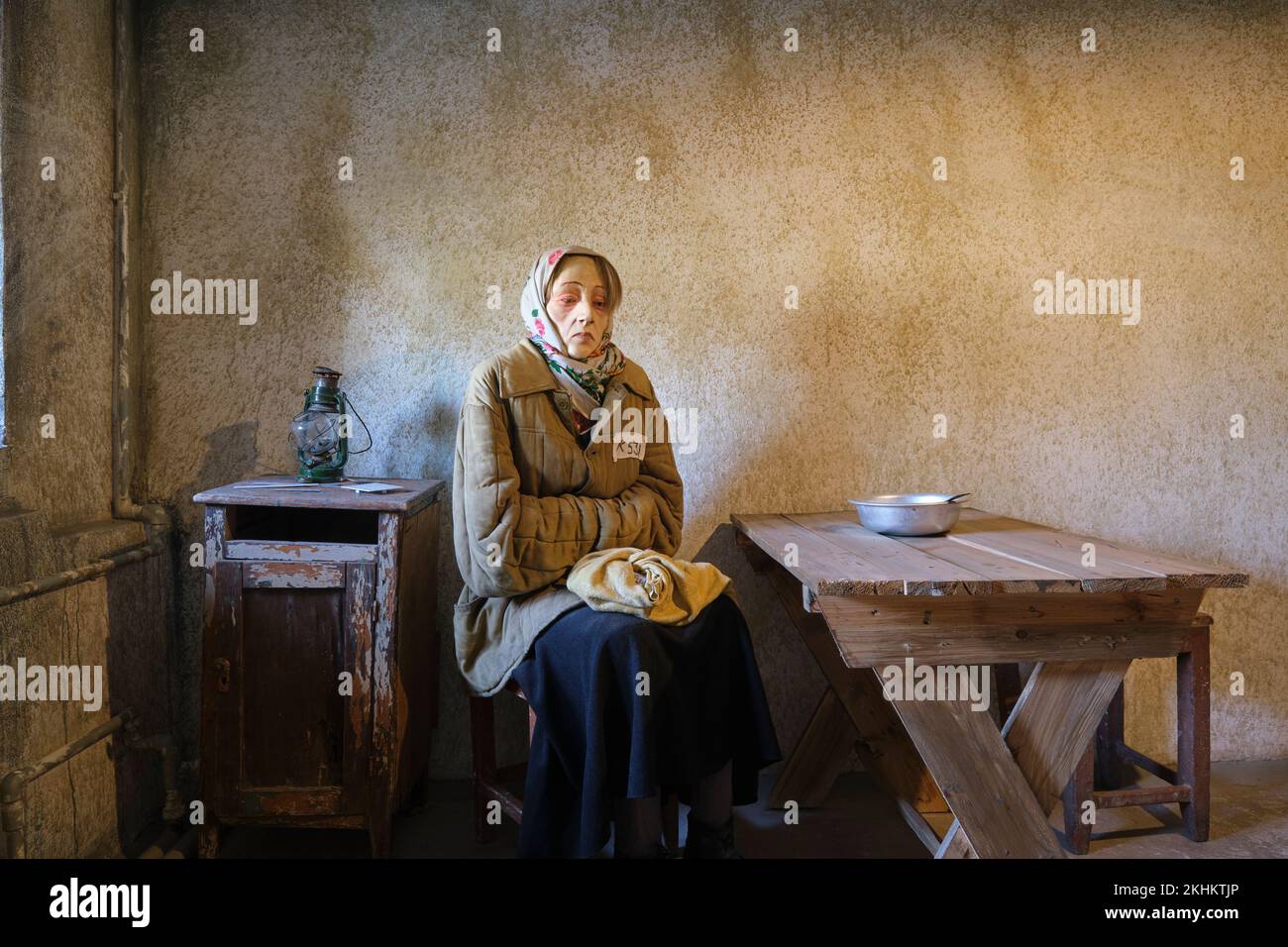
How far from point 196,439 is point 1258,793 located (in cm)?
414

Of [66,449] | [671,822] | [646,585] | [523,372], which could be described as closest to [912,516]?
[646,585]

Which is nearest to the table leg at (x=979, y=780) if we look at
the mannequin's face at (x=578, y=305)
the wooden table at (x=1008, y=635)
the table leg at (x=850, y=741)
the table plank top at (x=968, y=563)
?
the wooden table at (x=1008, y=635)

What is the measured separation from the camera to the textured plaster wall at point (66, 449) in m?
2.20

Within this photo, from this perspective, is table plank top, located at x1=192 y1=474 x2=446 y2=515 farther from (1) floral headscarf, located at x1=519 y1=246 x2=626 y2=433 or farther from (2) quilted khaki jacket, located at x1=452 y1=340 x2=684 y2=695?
(1) floral headscarf, located at x1=519 y1=246 x2=626 y2=433

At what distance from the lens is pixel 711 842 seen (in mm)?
2145

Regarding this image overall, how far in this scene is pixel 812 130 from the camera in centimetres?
303

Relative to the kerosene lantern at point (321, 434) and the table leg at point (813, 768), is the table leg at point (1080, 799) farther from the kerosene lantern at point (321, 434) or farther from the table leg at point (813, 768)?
the kerosene lantern at point (321, 434)

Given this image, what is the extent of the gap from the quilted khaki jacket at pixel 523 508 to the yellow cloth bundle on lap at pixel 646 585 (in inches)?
3.6

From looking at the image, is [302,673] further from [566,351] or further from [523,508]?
[566,351]

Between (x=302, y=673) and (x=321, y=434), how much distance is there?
0.79 m

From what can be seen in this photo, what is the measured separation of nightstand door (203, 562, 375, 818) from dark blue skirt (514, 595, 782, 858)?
0.56 m

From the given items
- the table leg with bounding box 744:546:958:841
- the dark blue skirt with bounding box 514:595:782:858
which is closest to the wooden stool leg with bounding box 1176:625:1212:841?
the table leg with bounding box 744:546:958:841

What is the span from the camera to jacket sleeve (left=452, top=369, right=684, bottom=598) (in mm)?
2242
